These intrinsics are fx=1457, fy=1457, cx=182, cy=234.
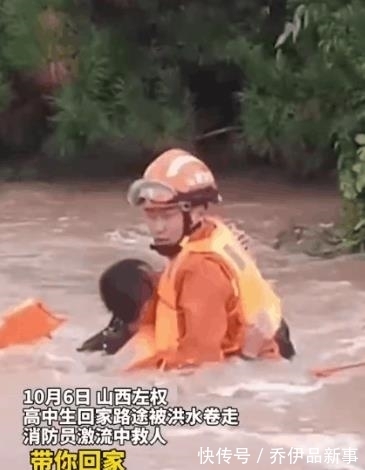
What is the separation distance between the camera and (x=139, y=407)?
11.1 feet

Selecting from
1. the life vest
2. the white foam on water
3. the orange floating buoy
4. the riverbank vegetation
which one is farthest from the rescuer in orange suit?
the riverbank vegetation

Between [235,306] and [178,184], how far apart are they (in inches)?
13.9

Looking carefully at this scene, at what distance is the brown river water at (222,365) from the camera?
134 inches

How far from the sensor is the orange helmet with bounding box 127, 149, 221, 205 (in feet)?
12.4

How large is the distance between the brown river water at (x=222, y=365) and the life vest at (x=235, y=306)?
7cm

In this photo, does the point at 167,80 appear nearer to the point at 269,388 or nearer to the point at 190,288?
the point at 190,288

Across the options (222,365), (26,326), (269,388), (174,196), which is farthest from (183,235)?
(26,326)

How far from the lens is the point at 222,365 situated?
3.84m

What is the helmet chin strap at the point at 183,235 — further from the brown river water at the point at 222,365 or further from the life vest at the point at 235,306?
the brown river water at the point at 222,365

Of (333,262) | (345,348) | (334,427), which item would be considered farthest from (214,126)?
(334,427)

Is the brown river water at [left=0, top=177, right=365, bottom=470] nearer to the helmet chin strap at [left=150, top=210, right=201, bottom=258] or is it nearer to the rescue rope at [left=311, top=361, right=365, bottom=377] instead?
the rescue rope at [left=311, top=361, right=365, bottom=377]

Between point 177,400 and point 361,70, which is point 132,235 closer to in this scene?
point 361,70

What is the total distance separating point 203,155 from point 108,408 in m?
4.22

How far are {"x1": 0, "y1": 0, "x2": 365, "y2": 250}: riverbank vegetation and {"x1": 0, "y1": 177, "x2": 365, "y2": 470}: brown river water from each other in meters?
0.48
